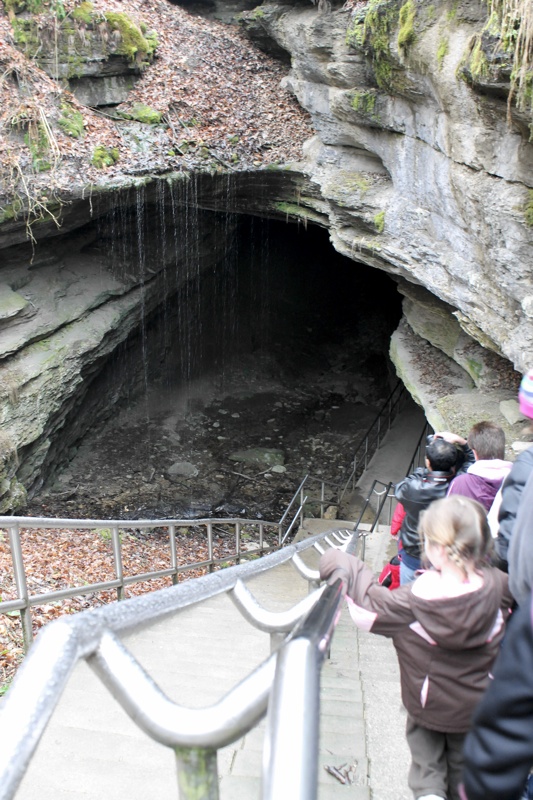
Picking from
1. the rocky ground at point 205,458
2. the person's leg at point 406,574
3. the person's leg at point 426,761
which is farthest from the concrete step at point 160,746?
the rocky ground at point 205,458

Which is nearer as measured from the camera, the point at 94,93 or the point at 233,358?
the point at 94,93

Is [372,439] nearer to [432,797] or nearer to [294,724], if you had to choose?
[432,797]

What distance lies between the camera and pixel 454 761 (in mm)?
2148

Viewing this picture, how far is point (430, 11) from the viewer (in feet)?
24.4

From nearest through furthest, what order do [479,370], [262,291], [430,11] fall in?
[430,11], [479,370], [262,291]

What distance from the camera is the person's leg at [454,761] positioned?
2.12m

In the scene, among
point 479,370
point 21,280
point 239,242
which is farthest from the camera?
point 239,242

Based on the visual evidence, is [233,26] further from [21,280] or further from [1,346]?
[1,346]

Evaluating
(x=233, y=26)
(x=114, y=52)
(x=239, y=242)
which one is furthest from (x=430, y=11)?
(x=239, y=242)

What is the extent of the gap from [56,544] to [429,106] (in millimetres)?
7587

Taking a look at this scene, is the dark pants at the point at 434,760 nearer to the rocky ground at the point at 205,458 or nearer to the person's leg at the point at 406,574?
the person's leg at the point at 406,574

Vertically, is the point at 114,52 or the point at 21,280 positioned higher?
the point at 114,52

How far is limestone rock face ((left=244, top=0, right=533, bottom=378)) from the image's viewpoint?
7008 millimetres

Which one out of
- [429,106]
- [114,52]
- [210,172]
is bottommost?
[210,172]
